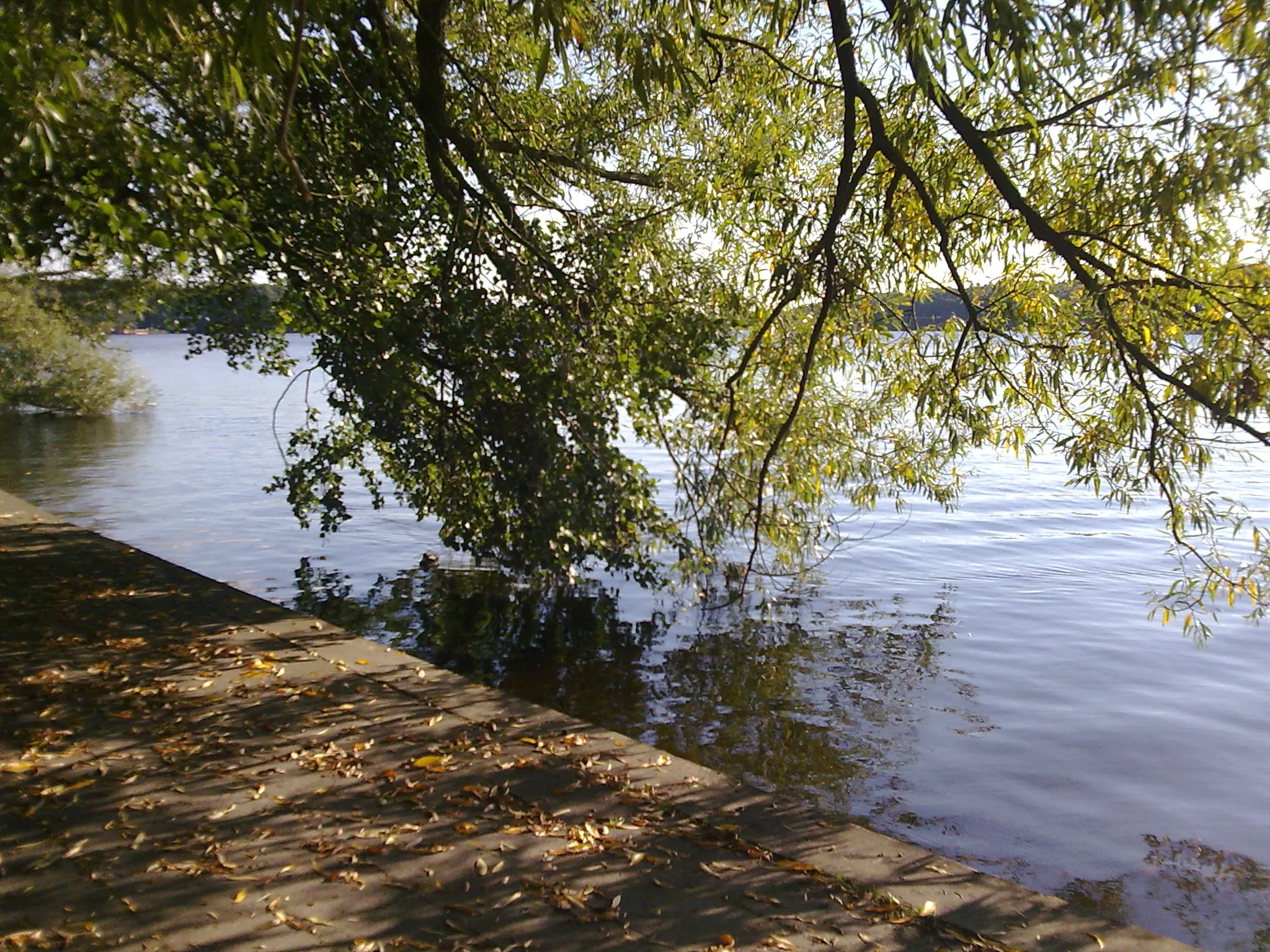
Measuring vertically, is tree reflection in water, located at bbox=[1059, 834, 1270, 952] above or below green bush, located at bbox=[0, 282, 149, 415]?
below

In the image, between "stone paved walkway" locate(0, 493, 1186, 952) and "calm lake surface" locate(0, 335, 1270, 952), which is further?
"calm lake surface" locate(0, 335, 1270, 952)

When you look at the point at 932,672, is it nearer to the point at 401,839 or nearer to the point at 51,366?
the point at 401,839

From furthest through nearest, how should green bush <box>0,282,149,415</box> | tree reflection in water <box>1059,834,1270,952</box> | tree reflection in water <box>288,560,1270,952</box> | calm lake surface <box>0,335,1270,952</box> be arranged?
green bush <box>0,282,149,415</box>
calm lake surface <box>0,335,1270,952</box>
tree reflection in water <box>288,560,1270,952</box>
tree reflection in water <box>1059,834,1270,952</box>

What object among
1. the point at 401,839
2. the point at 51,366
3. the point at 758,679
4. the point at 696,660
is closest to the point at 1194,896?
the point at 758,679

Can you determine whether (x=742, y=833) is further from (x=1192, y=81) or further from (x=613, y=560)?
(x=613, y=560)

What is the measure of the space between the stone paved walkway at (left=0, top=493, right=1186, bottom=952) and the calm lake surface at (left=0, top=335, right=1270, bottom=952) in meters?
2.44

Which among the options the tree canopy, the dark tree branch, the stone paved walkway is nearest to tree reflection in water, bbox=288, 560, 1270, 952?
the tree canopy

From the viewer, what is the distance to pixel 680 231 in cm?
977

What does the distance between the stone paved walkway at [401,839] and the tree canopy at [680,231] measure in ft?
9.11

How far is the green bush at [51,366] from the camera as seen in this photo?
27.5 meters

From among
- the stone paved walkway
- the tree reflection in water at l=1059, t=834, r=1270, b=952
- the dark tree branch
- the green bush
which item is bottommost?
the tree reflection in water at l=1059, t=834, r=1270, b=952

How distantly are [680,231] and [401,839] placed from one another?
701cm

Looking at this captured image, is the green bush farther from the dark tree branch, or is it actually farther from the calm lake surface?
the dark tree branch

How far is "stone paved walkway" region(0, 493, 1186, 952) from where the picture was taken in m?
3.43
